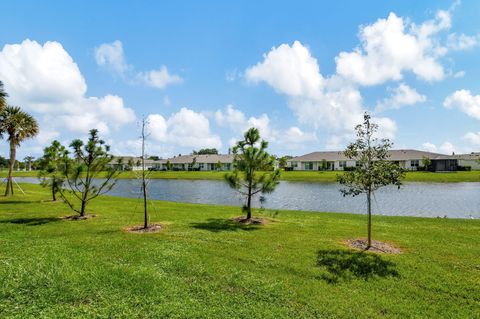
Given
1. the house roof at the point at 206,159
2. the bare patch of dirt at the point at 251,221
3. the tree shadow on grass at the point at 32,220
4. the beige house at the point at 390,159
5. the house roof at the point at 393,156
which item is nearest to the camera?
the tree shadow on grass at the point at 32,220

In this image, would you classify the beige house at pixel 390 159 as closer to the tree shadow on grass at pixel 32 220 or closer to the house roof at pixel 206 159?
the house roof at pixel 206 159

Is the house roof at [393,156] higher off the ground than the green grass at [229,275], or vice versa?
the house roof at [393,156]

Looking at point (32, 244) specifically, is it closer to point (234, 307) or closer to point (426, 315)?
point (234, 307)

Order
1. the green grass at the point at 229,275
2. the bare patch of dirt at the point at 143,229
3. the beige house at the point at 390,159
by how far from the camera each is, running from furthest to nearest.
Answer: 1. the beige house at the point at 390,159
2. the bare patch of dirt at the point at 143,229
3. the green grass at the point at 229,275

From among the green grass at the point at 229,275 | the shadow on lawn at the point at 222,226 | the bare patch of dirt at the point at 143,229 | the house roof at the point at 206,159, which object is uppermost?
the house roof at the point at 206,159

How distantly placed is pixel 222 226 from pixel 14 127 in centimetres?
2321

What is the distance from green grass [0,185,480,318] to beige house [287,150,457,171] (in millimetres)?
64577

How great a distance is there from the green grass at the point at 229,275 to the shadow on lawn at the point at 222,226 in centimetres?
45

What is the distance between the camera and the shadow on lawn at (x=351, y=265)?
8533 mm

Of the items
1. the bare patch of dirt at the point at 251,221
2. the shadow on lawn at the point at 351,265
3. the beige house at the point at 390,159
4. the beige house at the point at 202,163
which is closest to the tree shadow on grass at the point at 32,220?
the bare patch of dirt at the point at 251,221

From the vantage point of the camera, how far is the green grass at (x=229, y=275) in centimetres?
665

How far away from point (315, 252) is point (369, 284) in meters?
2.63

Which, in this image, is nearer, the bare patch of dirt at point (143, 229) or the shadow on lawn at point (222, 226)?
the bare patch of dirt at point (143, 229)

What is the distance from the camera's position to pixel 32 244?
11008 mm
